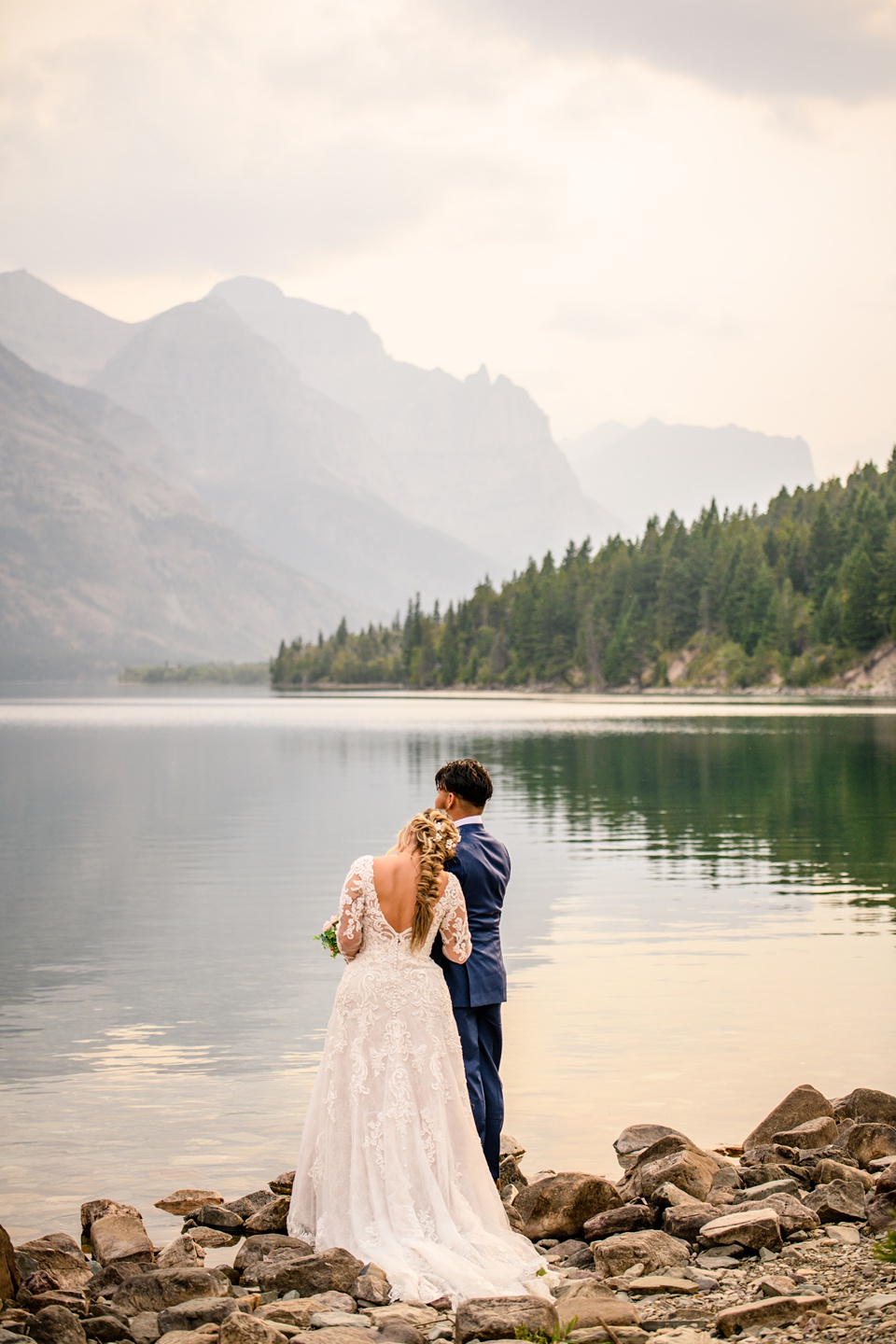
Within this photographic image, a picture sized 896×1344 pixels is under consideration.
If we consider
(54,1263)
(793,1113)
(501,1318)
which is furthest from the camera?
(793,1113)

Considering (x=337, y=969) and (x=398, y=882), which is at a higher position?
(x=398, y=882)

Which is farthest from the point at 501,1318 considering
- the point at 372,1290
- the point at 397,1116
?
the point at 397,1116

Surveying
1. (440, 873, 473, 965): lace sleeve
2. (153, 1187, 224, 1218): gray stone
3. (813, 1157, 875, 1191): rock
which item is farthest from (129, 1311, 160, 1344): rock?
(813, 1157, 875, 1191): rock

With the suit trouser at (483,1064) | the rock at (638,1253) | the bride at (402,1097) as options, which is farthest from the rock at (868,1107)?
the bride at (402,1097)

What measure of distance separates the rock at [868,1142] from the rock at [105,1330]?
256 inches

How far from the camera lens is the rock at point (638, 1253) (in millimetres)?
9820

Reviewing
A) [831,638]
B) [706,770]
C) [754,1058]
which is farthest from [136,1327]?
[831,638]

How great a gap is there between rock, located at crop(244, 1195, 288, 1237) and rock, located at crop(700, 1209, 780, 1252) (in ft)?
9.93

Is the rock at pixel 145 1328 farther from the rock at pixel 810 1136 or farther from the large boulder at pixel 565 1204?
the rock at pixel 810 1136

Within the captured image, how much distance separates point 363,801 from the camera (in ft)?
170

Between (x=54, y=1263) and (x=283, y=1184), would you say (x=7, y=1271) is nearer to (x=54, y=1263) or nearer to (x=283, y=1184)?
(x=54, y=1263)

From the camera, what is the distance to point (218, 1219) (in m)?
11.0

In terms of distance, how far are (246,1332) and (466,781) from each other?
3.63 m

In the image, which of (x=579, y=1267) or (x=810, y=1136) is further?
(x=810, y=1136)
